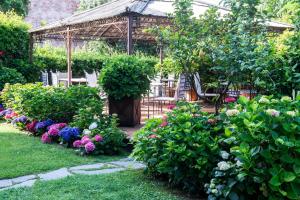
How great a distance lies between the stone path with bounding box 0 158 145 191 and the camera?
12.5 ft

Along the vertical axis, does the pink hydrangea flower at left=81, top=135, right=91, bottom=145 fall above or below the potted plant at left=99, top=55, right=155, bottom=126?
below

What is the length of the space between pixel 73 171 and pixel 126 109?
255cm

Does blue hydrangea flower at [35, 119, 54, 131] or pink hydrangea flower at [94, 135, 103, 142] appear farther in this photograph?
blue hydrangea flower at [35, 119, 54, 131]

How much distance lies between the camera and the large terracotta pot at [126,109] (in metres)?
6.64

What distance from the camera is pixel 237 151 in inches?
110

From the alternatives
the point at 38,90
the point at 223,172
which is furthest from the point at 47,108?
the point at 223,172

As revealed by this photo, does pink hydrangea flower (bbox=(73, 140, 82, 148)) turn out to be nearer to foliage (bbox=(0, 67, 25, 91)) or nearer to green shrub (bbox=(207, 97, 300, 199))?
green shrub (bbox=(207, 97, 300, 199))

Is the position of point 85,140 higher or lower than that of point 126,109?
lower

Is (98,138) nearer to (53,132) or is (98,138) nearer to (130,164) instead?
(130,164)

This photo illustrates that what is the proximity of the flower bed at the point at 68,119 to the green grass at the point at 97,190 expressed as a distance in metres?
1.27

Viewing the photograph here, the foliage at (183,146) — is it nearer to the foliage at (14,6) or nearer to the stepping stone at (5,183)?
the stepping stone at (5,183)

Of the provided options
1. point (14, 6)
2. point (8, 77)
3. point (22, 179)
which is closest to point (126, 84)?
point (22, 179)

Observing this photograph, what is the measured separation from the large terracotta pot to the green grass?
2770 millimetres

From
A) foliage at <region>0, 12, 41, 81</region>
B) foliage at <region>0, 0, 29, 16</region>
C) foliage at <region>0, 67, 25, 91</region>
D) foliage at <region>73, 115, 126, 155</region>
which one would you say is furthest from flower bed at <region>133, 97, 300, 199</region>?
foliage at <region>0, 0, 29, 16</region>
